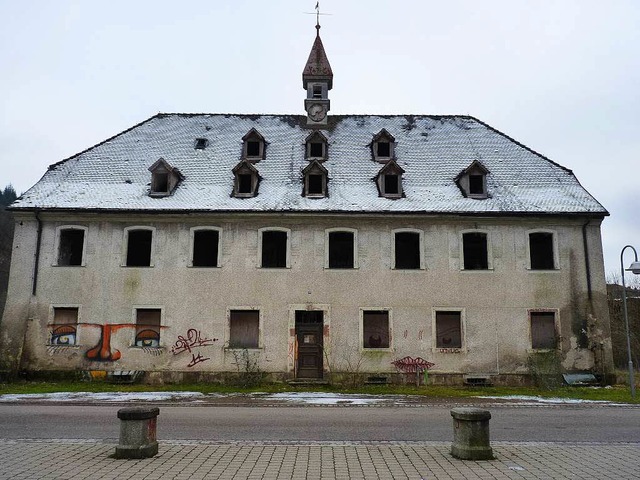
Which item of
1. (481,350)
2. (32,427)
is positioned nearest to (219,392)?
(32,427)

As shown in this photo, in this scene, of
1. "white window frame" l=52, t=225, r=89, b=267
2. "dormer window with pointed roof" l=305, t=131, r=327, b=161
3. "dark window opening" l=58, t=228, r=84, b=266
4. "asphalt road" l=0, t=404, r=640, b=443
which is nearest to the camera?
"asphalt road" l=0, t=404, r=640, b=443

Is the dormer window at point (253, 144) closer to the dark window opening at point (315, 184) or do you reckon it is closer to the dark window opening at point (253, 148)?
the dark window opening at point (253, 148)

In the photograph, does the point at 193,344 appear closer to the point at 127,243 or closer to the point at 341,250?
the point at 127,243

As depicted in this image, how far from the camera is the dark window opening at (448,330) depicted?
74.5 ft

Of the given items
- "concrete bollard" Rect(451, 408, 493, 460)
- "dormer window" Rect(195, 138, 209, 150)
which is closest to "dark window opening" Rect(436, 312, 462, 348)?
"dormer window" Rect(195, 138, 209, 150)

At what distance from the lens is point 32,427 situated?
11906 mm

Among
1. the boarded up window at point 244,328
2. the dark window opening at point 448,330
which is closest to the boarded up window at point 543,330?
the dark window opening at point 448,330

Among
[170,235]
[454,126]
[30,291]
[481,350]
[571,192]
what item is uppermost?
[454,126]

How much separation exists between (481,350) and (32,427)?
16.4 metres

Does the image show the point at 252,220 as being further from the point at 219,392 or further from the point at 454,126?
the point at 454,126

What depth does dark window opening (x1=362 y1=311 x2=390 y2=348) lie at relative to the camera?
22.7m

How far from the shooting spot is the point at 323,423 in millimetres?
12664

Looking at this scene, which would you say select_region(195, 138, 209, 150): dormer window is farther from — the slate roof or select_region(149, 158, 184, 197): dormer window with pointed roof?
select_region(149, 158, 184, 197): dormer window with pointed roof

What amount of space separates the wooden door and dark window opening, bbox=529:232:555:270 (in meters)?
9.20
